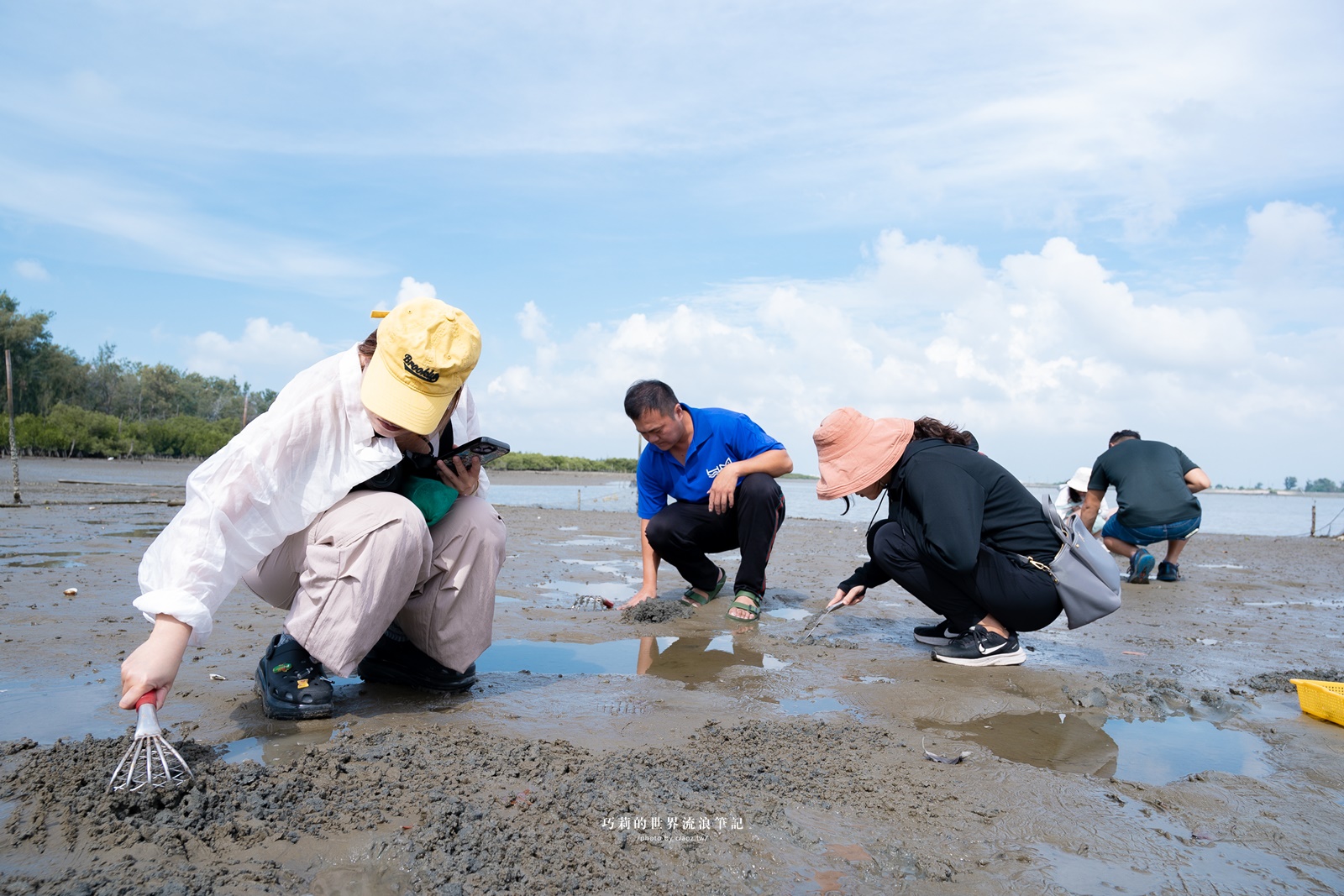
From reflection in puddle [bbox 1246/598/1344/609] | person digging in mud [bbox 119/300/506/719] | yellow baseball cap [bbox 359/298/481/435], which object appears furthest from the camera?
reflection in puddle [bbox 1246/598/1344/609]

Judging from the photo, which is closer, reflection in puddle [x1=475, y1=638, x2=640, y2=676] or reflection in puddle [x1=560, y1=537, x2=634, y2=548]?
reflection in puddle [x1=475, y1=638, x2=640, y2=676]

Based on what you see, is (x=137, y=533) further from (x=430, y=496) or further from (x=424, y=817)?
(x=424, y=817)

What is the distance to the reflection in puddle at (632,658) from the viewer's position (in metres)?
3.40

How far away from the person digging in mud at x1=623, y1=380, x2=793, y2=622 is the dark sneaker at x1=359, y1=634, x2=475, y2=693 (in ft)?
6.31

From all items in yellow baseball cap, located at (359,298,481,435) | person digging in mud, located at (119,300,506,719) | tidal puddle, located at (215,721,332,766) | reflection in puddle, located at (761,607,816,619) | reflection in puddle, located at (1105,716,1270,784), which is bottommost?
reflection in puddle, located at (761,607,816,619)

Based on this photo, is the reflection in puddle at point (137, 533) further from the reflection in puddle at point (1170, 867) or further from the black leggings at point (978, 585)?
the reflection in puddle at point (1170, 867)

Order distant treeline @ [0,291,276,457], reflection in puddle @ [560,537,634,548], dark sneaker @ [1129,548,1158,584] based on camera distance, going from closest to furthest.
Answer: dark sneaker @ [1129,548,1158,584], reflection in puddle @ [560,537,634,548], distant treeline @ [0,291,276,457]

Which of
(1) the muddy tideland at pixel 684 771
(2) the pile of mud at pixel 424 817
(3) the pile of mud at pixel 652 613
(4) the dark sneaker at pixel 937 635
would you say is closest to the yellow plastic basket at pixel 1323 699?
(1) the muddy tideland at pixel 684 771

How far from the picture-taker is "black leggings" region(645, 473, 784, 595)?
4719 millimetres

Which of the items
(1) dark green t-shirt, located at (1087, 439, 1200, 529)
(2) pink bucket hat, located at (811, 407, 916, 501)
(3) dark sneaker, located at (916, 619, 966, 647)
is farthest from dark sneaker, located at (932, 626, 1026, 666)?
(1) dark green t-shirt, located at (1087, 439, 1200, 529)

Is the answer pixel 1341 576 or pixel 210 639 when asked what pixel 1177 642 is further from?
pixel 1341 576

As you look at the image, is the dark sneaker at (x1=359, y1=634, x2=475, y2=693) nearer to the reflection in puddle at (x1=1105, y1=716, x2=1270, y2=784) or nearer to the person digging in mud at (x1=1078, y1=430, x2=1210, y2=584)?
the reflection in puddle at (x1=1105, y1=716, x2=1270, y2=784)

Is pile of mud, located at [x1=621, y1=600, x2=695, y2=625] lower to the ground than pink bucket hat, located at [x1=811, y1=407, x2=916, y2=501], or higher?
lower

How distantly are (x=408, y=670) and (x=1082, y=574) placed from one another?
112 inches
